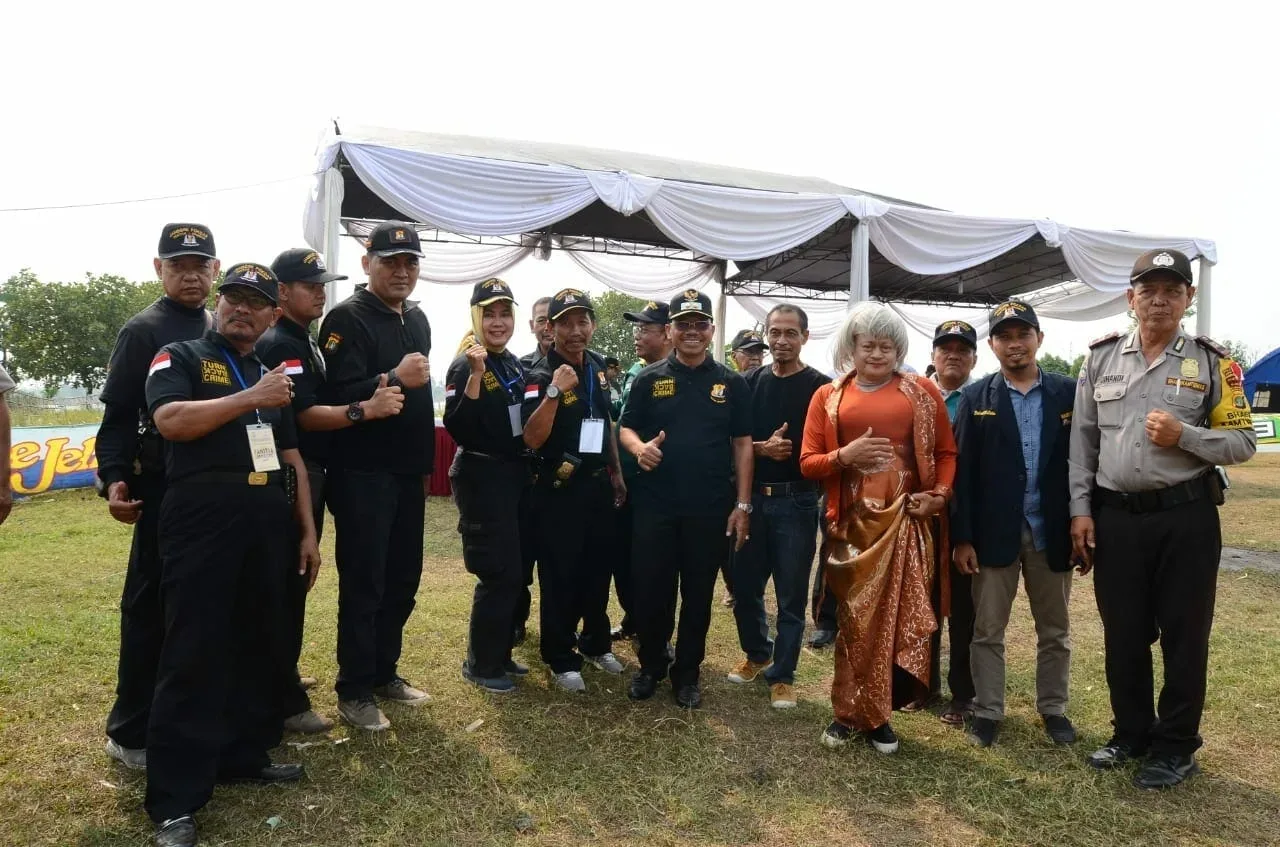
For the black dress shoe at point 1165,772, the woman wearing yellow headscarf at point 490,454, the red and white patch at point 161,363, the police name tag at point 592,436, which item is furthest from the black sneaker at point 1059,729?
the red and white patch at point 161,363

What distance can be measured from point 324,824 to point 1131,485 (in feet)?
11.0

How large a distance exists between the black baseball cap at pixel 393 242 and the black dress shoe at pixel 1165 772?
3760 millimetres

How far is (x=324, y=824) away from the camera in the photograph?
8.76ft

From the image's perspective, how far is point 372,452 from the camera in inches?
134

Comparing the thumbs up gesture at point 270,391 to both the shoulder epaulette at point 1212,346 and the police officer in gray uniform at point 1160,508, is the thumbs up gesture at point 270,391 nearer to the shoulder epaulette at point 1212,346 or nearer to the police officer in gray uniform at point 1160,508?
the police officer in gray uniform at point 1160,508

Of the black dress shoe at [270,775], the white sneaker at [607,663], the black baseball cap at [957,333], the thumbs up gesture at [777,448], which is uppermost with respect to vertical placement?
the black baseball cap at [957,333]

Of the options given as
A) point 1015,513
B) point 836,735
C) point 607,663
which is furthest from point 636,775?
point 1015,513

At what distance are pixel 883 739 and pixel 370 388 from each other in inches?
107

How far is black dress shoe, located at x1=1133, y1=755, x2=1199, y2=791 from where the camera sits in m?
3.04

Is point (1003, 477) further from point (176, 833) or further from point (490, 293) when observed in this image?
point (176, 833)

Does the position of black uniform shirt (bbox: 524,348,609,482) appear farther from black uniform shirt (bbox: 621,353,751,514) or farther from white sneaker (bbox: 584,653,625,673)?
white sneaker (bbox: 584,653,625,673)

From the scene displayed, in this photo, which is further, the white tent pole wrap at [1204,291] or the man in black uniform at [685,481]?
the white tent pole wrap at [1204,291]

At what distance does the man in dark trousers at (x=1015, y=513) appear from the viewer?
3467mm

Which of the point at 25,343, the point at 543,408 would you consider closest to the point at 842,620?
the point at 543,408
